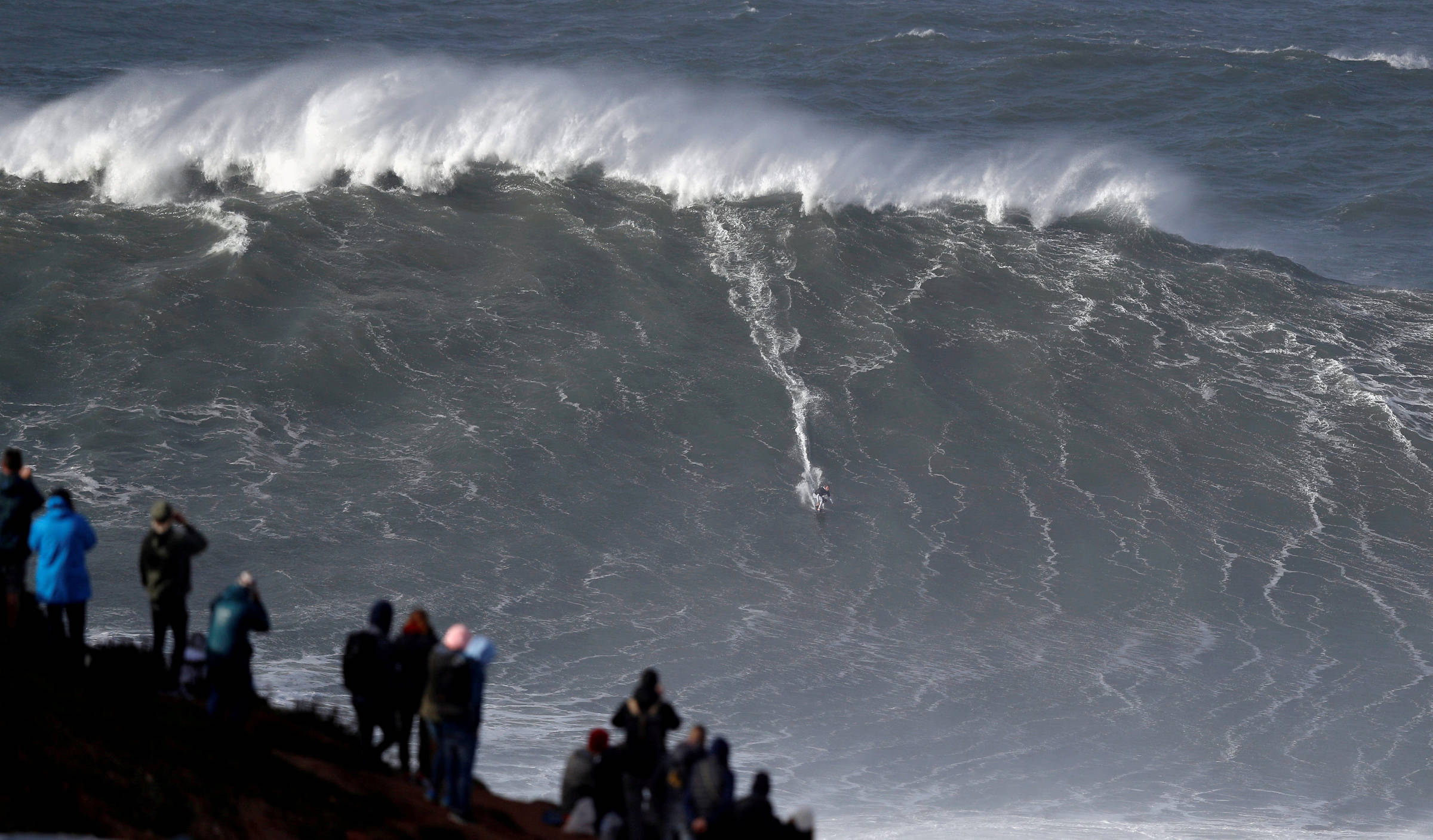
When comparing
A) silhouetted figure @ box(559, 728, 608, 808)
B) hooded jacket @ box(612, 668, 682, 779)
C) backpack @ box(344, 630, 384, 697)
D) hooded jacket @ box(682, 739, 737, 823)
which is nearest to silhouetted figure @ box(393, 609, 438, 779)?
backpack @ box(344, 630, 384, 697)

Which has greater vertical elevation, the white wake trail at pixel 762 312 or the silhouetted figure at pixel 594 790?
the white wake trail at pixel 762 312

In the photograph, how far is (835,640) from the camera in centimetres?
1628

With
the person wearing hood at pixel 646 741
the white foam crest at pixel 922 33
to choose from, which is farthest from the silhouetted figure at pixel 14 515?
the white foam crest at pixel 922 33

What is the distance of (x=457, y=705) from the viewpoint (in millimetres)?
8000

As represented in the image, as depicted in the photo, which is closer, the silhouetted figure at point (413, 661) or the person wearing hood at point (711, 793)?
the person wearing hood at point (711, 793)

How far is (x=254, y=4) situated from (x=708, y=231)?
22.4 m

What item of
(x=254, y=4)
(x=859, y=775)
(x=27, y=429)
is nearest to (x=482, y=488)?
(x=27, y=429)

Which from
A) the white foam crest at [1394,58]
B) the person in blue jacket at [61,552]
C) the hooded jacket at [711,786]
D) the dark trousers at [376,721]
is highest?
the white foam crest at [1394,58]

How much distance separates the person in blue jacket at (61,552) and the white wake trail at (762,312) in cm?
1148

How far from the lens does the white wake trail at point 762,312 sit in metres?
20.3

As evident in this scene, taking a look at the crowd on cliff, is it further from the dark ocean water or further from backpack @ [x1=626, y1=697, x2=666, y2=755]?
the dark ocean water

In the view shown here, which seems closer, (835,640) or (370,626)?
(370,626)

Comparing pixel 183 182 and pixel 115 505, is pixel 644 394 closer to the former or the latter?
pixel 115 505

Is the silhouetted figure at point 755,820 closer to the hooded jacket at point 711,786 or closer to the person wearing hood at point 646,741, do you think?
the hooded jacket at point 711,786
